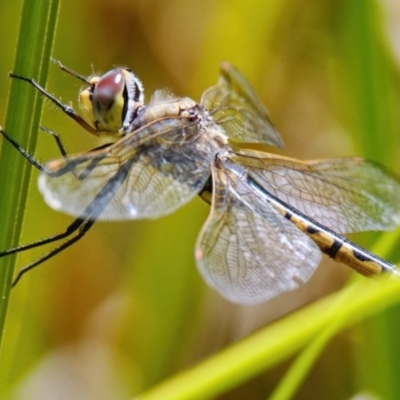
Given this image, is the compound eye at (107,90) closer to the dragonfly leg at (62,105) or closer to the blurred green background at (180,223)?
the dragonfly leg at (62,105)

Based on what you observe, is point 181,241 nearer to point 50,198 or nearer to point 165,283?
point 165,283

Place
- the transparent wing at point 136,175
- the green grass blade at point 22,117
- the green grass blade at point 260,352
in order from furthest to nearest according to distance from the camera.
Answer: the transparent wing at point 136,175 < the green grass blade at point 22,117 < the green grass blade at point 260,352

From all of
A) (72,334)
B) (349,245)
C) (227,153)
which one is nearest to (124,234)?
(72,334)

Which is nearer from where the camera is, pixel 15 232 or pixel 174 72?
pixel 15 232

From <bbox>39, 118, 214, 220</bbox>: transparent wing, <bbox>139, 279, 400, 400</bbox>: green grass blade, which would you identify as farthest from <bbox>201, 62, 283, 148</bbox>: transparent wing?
<bbox>139, 279, 400, 400</bbox>: green grass blade

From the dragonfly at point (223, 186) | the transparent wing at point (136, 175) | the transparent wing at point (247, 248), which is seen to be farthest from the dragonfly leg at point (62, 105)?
the transparent wing at point (247, 248)

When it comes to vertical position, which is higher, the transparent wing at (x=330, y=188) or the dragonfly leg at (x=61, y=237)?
the transparent wing at (x=330, y=188)
